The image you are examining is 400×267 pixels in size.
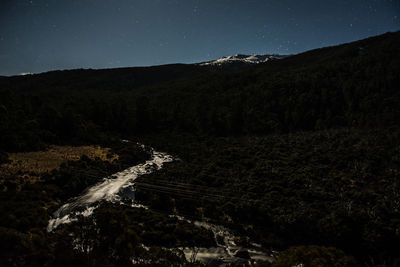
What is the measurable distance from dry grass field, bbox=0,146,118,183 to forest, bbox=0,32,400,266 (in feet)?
5.62

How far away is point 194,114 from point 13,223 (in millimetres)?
67795

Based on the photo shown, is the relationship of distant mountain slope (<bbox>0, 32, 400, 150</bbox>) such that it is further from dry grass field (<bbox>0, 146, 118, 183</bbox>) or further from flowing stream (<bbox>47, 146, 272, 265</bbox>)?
flowing stream (<bbox>47, 146, 272, 265</bbox>)

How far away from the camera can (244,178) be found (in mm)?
34719

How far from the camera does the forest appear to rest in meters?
17.1

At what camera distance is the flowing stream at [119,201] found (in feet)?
65.6

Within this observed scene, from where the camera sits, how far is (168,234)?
73.0 feet

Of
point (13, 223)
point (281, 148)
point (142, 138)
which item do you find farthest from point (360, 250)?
point (142, 138)

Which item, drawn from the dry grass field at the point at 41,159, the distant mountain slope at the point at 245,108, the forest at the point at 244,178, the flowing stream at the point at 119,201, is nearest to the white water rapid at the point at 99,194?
the flowing stream at the point at 119,201

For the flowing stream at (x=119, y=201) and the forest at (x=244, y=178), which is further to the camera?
the flowing stream at (x=119, y=201)

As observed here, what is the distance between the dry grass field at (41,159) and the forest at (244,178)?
5.62ft

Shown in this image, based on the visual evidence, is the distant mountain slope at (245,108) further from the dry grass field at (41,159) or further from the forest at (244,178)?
the dry grass field at (41,159)

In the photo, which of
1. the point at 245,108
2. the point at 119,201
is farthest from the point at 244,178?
the point at 245,108

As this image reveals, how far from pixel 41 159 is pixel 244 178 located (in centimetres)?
3521

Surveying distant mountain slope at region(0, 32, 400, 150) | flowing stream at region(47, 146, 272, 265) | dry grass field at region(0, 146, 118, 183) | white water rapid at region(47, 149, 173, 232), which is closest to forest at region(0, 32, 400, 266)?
distant mountain slope at region(0, 32, 400, 150)
